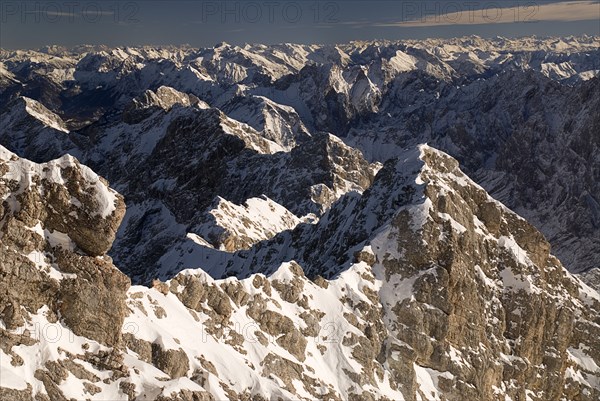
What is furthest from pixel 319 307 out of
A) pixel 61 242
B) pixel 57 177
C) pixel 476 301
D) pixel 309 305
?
pixel 57 177

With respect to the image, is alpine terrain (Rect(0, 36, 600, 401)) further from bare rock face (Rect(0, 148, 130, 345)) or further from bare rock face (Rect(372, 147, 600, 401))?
bare rock face (Rect(372, 147, 600, 401))

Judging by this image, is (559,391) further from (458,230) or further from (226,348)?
(226,348)

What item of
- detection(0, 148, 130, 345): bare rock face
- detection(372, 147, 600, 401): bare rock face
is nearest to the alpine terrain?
detection(0, 148, 130, 345): bare rock face

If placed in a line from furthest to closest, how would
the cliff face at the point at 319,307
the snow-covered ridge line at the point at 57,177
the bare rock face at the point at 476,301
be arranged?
the bare rock face at the point at 476,301, the snow-covered ridge line at the point at 57,177, the cliff face at the point at 319,307

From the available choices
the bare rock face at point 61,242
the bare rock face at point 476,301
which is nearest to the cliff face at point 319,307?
the bare rock face at point 61,242

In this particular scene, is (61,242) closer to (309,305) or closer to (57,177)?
(57,177)

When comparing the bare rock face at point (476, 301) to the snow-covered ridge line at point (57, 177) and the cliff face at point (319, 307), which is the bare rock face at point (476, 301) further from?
the snow-covered ridge line at point (57, 177)

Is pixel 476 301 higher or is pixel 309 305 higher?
pixel 309 305
